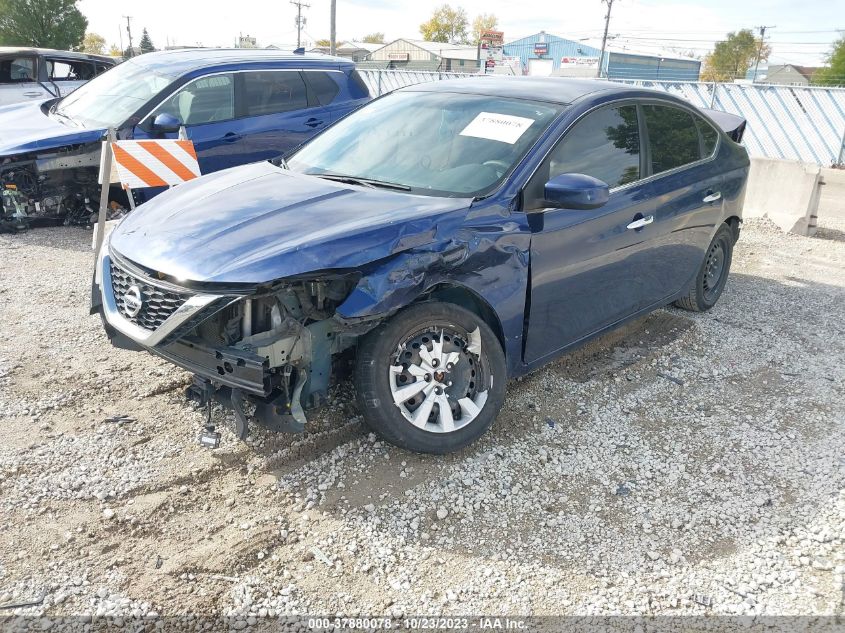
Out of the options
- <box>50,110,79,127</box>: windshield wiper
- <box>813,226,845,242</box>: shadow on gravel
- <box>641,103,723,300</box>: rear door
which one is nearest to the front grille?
<box>641,103,723,300</box>: rear door

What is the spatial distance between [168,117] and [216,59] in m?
1.21

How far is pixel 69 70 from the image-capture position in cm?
1212

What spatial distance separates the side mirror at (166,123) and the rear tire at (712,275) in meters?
5.01

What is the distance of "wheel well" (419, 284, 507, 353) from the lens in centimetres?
341

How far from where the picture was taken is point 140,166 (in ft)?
18.9

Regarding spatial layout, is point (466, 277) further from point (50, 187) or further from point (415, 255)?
point (50, 187)

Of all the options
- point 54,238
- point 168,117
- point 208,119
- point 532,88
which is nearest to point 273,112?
point 208,119

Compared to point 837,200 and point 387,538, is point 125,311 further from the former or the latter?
point 837,200

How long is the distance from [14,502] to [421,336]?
1975 millimetres

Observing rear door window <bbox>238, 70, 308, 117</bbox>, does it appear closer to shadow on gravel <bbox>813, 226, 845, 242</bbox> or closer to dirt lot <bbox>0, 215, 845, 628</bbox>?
dirt lot <bbox>0, 215, 845, 628</bbox>

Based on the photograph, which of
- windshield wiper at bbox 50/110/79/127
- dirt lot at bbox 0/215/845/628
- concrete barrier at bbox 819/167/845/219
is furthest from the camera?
concrete barrier at bbox 819/167/845/219

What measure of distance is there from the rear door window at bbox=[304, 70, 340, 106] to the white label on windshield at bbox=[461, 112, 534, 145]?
4.35 meters

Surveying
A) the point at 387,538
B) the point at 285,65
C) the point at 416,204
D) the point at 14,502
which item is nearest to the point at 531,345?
the point at 416,204

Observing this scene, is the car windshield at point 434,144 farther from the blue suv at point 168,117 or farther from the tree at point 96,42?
the tree at point 96,42
